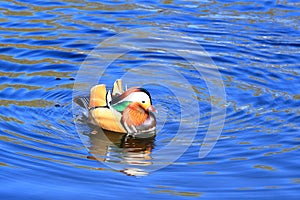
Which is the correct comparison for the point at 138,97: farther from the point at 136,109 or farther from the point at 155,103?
the point at 155,103

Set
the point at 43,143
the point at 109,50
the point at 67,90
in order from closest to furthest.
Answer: the point at 43,143 < the point at 67,90 < the point at 109,50

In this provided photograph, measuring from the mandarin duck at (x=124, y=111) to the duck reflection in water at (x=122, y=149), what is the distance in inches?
4.9

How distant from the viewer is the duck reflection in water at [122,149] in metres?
9.36

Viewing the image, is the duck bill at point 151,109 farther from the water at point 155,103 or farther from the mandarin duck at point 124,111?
the water at point 155,103

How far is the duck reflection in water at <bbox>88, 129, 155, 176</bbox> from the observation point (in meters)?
9.36

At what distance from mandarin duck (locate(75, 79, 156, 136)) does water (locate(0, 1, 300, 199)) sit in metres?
0.20

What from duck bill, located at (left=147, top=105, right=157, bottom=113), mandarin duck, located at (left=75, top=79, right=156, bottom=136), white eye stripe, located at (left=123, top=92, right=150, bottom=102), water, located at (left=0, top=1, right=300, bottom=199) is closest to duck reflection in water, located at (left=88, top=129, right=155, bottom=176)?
water, located at (left=0, top=1, right=300, bottom=199)

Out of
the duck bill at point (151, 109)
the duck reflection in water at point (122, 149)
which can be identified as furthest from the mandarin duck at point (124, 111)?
the duck reflection in water at point (122, 149)

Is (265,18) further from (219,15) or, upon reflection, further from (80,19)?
(80,19)

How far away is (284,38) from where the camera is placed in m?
14.5

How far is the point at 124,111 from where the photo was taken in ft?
35.3

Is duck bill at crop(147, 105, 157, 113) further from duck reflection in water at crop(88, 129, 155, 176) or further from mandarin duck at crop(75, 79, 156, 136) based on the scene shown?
duck reflection in water at crop(88, 129, 155, 176)

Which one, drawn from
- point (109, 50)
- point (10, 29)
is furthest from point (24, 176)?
point (10, 29)

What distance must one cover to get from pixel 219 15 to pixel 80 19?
2865mm
